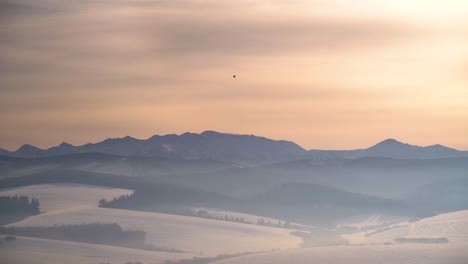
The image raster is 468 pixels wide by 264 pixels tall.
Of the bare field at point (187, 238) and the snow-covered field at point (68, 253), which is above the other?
the bare field at point (187, 238)

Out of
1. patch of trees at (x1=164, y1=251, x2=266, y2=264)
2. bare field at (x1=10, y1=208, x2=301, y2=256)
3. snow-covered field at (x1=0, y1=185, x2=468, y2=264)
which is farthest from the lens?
bare field at (x1=10, y1=208, x2=301, y2=256)

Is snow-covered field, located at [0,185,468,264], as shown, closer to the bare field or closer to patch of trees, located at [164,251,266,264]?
the bare field

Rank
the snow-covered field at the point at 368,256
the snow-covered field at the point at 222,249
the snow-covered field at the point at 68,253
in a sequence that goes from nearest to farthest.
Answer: the snow-covered field at the point at 68,253 → the snow-covered field at the point at 222,249 → the snow-covered field at the point at 368,256

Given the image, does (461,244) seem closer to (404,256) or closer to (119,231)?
(404,256)

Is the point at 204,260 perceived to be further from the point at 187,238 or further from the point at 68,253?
the point at 187,238

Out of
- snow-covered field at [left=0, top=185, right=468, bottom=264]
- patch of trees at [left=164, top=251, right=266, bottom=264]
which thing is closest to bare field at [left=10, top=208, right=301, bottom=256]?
snow-covered field at [left=0, top=185, right=468, bottom=264]

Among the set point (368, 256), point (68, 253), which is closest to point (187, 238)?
point (368, 256)

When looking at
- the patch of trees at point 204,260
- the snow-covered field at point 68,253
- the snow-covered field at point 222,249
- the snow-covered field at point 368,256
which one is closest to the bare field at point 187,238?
the snow-covered field at point 222,249

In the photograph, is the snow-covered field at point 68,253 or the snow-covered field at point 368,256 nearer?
the snow-covered field at point 68,253

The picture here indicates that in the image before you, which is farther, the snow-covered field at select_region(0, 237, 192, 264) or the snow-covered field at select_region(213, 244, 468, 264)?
the snow-covered field at select_region(213, 244, 468, 264)

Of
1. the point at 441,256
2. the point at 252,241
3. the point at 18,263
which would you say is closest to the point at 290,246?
the point at 252,241

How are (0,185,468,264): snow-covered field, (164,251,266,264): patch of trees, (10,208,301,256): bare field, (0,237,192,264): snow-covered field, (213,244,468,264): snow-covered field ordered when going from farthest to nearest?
(10,208,301,256): bare field → (164,251,266,264): patch of trees → (213,244,468,264): snow-covered field → (0,185,468,264): snow-covered field → (0,237,192,264): snow-covered field

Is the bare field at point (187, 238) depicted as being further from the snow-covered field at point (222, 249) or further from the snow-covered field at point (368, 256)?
the snow-covered field at point (368, 256)
